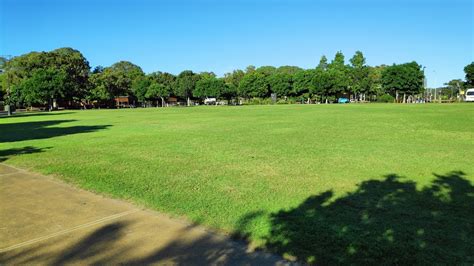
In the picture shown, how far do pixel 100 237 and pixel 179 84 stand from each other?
10987 centimetres

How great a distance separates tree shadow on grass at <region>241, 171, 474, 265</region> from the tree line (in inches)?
3089

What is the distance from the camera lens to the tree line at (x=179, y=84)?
264 ft

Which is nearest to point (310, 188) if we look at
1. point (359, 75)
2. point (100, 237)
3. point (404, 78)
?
point (100, 237)

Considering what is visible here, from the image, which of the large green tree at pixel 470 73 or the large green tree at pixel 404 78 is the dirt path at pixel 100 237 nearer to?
the large green tree at pixel 404 78

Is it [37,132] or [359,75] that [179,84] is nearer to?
[359,75]

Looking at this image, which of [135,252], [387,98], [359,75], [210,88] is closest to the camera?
[135,252]

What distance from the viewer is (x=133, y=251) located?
4102mm

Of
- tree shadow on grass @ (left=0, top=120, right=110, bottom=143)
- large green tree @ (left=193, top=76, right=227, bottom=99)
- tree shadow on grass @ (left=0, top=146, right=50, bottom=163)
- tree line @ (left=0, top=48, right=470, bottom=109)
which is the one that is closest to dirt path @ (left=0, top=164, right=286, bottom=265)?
tree shadow on grass @ (left=0, top=146, right=50, bottom=163)

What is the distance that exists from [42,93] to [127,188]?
248 feet

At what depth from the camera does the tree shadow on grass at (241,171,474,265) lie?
382 centimetres

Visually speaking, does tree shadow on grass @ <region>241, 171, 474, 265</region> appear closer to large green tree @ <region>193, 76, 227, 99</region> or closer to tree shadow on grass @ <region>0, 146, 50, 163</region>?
tree shadow on grass @ <region>0, 146, 50, 163</region>

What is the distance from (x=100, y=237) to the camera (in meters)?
4.48

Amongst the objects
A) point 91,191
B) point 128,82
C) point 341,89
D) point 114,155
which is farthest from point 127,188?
point 128,82

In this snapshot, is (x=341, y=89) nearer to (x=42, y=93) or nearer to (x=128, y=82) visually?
(x=128, y=82)
